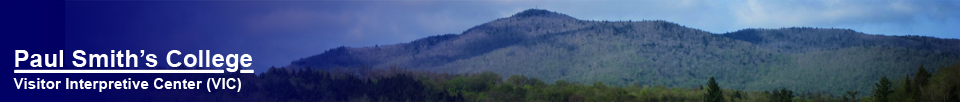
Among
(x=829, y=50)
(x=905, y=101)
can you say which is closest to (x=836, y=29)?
(x=829, y=50)

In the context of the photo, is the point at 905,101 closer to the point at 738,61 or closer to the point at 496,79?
the point at 496,79

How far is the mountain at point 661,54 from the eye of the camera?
127625 millimetres

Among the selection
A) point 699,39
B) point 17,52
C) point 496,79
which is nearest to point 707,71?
point 699,39

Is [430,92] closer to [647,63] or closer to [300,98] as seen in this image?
[300,98]

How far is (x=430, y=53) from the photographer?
170 m

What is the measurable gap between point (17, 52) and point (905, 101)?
140ft

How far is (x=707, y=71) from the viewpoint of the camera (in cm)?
14025

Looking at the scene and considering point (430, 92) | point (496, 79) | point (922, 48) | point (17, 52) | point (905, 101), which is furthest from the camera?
point (922, 48)

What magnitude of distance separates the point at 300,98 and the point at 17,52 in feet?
127

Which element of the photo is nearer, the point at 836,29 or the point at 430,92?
the point at 430,92

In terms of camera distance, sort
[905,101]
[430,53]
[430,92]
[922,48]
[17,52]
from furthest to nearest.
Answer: [430,53] → [922,48] → [430,92] → [905,101] → [17,52]

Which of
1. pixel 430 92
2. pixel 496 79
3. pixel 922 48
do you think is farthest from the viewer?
pixel 922 48

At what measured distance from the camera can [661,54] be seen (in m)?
149

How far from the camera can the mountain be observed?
128 meters
